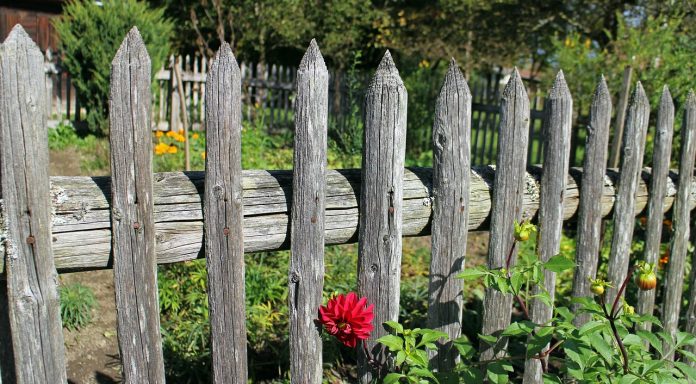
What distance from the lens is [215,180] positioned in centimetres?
173

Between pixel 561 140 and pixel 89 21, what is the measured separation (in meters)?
7.40

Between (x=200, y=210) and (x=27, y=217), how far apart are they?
431 millimetres

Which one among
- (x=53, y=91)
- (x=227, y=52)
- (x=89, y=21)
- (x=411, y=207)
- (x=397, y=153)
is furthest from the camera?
(x=53, y=91)

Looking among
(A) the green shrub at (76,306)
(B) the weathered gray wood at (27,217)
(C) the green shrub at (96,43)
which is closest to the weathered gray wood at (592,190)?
(B) the weathered gray wood at (27,217)

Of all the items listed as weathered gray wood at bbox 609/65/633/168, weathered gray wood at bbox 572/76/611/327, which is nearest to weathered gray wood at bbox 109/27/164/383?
weathered gray wood at bbox 572/76/611/327

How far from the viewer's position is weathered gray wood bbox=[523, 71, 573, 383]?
2.27 meters

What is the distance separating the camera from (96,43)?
26.5ft

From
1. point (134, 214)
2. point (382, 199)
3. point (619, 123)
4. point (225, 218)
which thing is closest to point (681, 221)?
point (619, 123)

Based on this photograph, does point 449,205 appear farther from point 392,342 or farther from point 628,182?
point 628,182

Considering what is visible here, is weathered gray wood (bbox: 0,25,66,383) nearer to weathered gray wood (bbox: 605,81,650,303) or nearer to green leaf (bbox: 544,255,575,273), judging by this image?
green leaf (bbox: 544,255,575,273)

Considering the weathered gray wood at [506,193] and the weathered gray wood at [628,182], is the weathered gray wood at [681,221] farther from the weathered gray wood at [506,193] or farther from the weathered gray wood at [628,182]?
the weathered gray wood at [506,193]

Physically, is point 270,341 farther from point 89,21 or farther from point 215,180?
point 89,21

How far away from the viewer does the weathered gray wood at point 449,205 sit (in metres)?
2.04

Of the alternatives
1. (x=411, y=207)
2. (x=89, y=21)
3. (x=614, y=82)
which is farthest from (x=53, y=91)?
(x=411, y=207)
